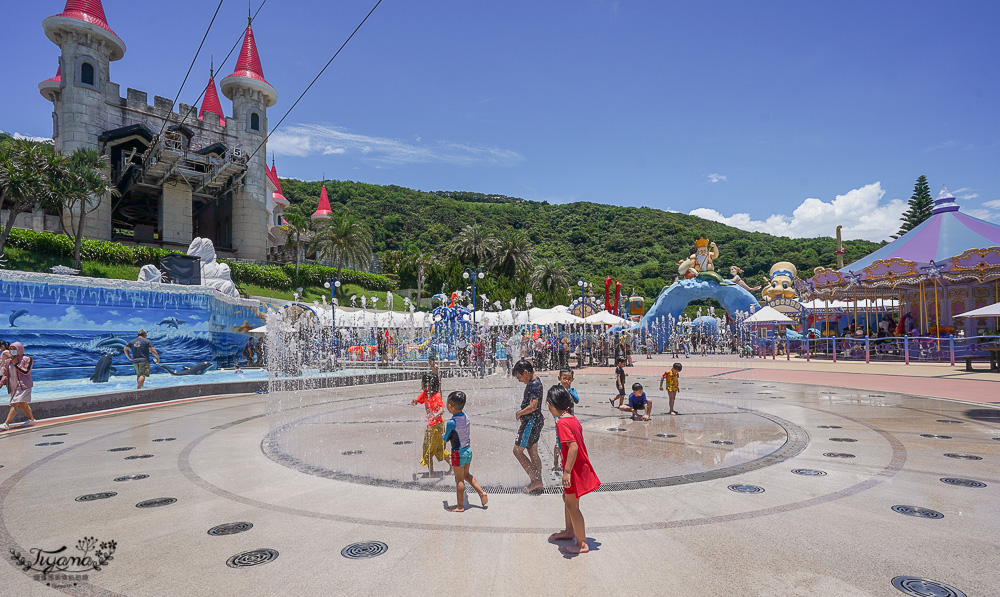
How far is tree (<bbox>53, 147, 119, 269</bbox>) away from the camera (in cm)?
2755

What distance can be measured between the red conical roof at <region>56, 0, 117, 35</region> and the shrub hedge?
12.4m

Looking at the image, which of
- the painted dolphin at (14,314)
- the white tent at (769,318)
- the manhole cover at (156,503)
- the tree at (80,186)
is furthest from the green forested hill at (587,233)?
the manhole cover at (156,503)

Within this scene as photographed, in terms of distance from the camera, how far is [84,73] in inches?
1221

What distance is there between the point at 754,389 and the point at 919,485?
382 inches

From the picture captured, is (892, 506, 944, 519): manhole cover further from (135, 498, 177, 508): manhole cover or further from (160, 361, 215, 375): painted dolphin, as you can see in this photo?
(160, 361, 215, 375): painted dolphin

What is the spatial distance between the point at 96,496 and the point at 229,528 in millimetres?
2105

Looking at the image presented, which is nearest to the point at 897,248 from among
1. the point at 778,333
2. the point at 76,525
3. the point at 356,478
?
the point at 778,333

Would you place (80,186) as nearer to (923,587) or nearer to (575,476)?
(575,476)

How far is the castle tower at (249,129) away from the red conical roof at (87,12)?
24.0 ft

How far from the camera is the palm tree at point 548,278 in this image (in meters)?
56.7

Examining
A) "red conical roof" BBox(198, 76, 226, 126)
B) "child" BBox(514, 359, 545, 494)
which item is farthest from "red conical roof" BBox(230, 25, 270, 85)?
"child" BBox(514, 359, 545, 494)

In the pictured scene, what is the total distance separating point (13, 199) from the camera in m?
26.8

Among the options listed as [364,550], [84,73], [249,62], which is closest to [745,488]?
[364,550]

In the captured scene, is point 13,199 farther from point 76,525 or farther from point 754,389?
point 754,389
